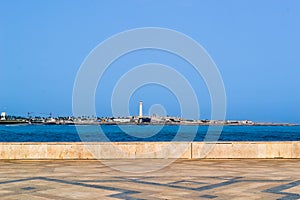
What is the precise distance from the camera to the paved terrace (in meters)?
8.59

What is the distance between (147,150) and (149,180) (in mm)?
5540

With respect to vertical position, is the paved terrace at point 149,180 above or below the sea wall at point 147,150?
below

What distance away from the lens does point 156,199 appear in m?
8.05

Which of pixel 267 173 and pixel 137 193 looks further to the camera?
pixel 267 173

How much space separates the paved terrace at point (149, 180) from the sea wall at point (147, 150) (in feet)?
2.21

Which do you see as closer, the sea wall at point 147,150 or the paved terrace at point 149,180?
the paved terrace at point 149,180

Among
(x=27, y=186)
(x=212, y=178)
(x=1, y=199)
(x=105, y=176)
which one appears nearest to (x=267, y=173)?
(x=212, y=178)

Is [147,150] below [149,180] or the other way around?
the other way around

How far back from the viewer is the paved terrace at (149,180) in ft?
28.2

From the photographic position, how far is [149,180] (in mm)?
10477

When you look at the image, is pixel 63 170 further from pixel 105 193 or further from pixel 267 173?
pixel 267 173

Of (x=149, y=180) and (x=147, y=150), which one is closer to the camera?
(x=149, y=180)

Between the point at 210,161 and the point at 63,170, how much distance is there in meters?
5.50

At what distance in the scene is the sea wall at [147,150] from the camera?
15555 millimetres
